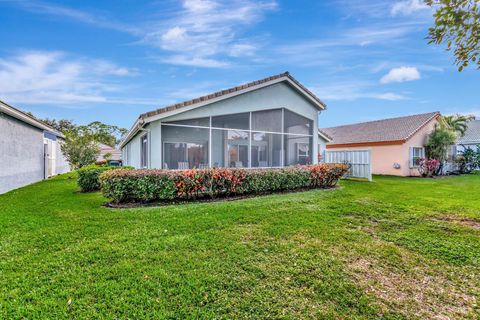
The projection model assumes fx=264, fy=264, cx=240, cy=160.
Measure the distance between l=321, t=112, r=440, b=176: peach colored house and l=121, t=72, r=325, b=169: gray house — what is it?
9.54 m

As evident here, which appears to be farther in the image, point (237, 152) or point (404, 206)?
point (237, 152)

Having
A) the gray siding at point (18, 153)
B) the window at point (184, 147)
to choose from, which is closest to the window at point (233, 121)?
the window at point (184, 147)

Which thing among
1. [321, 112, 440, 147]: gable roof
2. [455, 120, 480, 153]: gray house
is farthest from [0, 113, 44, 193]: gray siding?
[455, 120, 480, 153]: gray house

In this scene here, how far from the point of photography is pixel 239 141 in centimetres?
1246

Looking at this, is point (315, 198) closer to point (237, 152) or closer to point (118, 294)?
point (237, 152)

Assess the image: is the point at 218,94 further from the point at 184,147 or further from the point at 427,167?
the point at 427,167

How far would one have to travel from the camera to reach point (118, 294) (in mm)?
3279

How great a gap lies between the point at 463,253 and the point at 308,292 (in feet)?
10.9

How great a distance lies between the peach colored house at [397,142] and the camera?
20.4 metres

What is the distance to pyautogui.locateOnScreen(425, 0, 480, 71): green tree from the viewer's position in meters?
4.15

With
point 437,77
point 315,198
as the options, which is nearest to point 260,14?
point 315,198

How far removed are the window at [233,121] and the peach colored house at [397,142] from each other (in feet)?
45.9

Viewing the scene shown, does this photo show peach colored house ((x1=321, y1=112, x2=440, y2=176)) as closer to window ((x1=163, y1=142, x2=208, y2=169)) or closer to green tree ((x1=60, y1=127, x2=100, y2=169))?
window ((x1=163, y1=142, x2=208, y2=169))

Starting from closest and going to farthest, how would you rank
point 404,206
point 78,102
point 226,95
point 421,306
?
point 421,306, point 404,206, point 226,95, point 78,102
